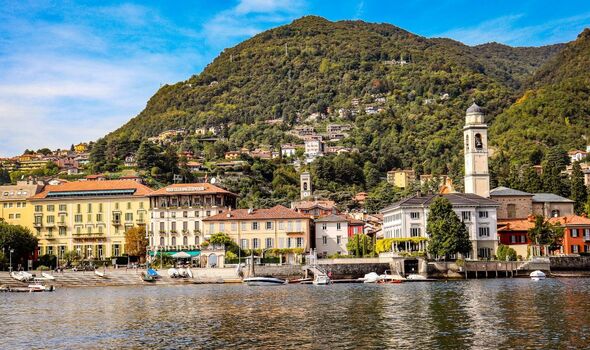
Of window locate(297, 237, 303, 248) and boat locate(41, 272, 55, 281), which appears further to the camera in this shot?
window locate(297, 237, 303, 248)

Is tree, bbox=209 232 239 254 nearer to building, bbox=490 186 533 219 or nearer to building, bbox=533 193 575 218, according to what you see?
building, bbox=490 186 533 219

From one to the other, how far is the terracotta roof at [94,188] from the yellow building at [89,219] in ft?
0.46

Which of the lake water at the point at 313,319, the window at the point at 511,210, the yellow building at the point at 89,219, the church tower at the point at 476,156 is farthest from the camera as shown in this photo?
the yellow building at the point at 89,219

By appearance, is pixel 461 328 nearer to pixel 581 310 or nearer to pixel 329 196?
pixel 581 310

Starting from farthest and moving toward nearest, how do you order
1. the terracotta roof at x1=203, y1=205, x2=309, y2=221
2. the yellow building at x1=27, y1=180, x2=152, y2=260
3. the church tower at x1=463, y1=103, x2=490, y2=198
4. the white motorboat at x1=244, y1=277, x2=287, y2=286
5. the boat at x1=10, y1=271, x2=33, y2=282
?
the yellow building at x1=27, y1=180, x2=152, y2=260 < the church tower at x1=463, y1=103, x2=490, y2=198 < the terracotta roof at x1=203, y1=205, x2=309, y2=221 < the boat at x1=10, y1=271, x2=33, y2=282 < the white motorboat at x1=244, y1=277, x2=287, y2=286

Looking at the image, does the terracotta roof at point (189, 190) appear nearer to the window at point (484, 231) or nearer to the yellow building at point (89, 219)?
the yellow building at point (89, 219)

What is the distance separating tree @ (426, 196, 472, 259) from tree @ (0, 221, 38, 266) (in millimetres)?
49197

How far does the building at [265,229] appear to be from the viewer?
105938 mm

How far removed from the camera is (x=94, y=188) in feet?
393

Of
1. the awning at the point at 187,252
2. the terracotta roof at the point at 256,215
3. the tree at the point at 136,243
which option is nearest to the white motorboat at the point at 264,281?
the awning at the point at 187,252

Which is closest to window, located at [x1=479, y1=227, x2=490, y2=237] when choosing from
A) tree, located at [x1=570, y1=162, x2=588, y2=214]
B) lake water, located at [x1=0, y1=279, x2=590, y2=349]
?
tree, located at [x1=570, y1=162, x2=588, y2=214]

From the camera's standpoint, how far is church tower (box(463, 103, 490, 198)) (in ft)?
355

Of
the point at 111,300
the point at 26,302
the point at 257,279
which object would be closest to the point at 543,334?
the point at 111,300

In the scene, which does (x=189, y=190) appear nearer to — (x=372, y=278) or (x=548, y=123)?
(x=372, y=278)
